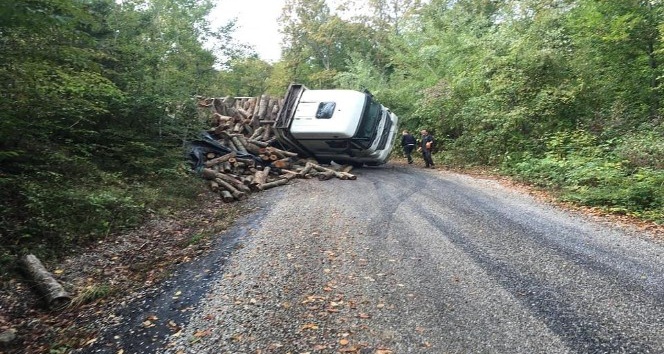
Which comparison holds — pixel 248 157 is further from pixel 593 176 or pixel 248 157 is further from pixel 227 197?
pixel 593 176

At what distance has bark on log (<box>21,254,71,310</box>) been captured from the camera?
4430 mm

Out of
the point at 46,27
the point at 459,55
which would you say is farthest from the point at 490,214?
the point at 459,55

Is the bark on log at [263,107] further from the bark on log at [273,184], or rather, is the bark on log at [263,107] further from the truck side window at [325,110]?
the bark on log at [273,184]

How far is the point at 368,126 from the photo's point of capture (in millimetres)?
13383

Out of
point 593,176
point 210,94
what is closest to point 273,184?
point 593,176

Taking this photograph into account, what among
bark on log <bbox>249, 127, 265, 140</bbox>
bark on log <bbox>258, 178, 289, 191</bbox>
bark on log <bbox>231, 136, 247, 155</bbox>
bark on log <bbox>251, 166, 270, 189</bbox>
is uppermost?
bark on log <bbox>249, 127, 265, 140</bbox>

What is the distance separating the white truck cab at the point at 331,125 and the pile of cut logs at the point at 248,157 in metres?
0.54

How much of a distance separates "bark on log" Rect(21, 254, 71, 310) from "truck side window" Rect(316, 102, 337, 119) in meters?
9.14

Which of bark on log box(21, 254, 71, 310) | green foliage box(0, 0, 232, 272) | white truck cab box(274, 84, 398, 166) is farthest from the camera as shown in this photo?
white truck cab box(274, 84, 398, 166)

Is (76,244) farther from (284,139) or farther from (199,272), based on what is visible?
(284,139)

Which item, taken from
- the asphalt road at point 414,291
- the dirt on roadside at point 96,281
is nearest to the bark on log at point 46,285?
the dirt on roadside at point 96,281

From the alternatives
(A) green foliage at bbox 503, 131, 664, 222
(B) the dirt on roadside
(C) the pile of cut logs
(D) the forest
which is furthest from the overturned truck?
(A) green foliage at bbox 503, 131, 664, 222

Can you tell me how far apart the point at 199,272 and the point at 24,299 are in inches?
74.4

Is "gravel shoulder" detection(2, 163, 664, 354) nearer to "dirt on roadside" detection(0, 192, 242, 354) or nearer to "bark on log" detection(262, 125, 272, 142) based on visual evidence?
"dirt on roadside" detection(0, 192, 242, 354)
